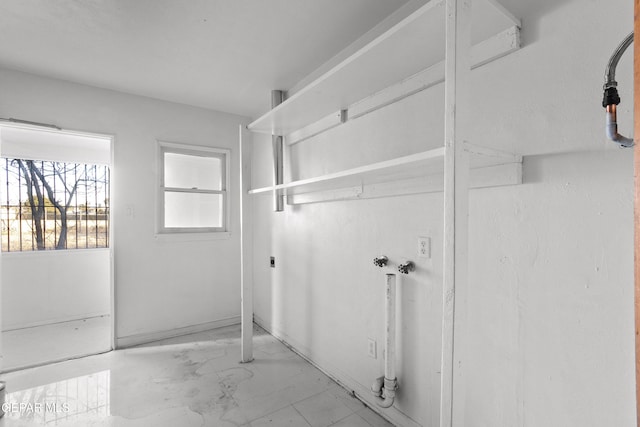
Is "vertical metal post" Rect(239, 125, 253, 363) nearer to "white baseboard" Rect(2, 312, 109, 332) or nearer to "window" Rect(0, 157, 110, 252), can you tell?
"white baseboard" Rect(2, 312, 109, 332)

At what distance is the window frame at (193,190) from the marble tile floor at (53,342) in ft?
4.08

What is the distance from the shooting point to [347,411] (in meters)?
1.88

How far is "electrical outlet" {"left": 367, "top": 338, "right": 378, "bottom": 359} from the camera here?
189 centimetres

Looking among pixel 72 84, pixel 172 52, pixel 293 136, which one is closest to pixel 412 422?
pixel 293 136

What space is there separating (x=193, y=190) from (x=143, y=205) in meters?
0.51

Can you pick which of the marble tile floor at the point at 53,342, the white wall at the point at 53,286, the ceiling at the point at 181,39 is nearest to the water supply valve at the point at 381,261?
the ceiling at the point at 181,39

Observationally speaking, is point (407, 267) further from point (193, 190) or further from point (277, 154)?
point (193, 190)

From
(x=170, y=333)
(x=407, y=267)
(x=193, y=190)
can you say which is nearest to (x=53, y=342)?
(x=170, y=333)

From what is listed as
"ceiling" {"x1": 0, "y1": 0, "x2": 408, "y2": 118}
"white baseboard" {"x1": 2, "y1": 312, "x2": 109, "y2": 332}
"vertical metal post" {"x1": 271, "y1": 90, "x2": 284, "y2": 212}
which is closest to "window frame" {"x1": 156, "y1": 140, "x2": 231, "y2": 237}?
"ceiling" {"x1": 0, "y1": 0, "x2": 408, "y2": 118}

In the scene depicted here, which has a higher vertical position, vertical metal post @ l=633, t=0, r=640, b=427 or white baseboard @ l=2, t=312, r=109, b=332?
vertical metal post @ l=633, t=0, r=640, b=427

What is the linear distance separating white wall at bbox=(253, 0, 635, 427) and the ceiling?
0.67 metres

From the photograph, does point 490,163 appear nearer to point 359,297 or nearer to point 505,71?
point 505,71

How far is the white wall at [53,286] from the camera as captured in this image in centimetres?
333

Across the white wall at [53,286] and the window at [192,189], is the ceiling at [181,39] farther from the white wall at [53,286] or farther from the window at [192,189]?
the white wall at [53,286]
